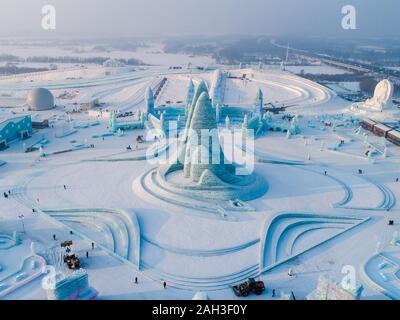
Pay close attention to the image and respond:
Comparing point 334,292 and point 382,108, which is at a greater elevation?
point 382,108

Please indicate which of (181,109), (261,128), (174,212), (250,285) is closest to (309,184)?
(174,212)

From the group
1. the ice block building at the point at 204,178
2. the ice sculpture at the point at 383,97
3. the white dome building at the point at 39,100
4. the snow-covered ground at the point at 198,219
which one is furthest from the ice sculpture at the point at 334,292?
the white dome building at the point at 39,100

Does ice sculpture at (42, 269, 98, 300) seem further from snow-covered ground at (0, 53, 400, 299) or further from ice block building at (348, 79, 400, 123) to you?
ice block building at (348, 79, 400, 123)

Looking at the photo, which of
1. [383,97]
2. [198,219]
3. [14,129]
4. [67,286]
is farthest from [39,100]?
[383,97]

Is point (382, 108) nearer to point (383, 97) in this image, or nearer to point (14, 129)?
point (383, 97)

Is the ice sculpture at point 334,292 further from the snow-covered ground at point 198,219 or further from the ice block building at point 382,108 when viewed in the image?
the ice block building at point 382,108

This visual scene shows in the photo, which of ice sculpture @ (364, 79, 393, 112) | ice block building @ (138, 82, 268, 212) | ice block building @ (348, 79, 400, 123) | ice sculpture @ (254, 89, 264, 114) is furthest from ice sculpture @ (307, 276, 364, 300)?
ice sculpture @ (364, 79, 393, 112)
